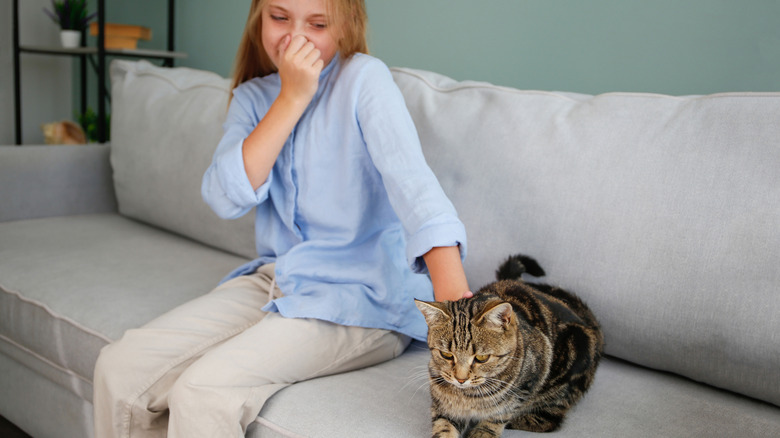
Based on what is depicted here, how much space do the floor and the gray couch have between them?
0.04m

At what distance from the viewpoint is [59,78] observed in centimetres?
351

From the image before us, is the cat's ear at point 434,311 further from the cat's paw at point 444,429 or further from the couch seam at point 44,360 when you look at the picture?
the couch seam at point 44,360

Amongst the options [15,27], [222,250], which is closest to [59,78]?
[15,27]

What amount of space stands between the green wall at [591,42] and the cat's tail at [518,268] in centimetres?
64

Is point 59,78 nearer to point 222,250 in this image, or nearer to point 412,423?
point 222,250

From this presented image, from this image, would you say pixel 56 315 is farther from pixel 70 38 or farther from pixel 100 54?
pixel 70 38

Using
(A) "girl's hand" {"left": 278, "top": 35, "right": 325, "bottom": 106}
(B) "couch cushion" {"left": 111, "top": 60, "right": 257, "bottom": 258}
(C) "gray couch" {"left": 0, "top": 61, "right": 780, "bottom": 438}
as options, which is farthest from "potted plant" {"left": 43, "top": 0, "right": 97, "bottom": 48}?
(A) "girl's hand" {"left": 278, "top": 35, "right": 325, "bottom": 106}

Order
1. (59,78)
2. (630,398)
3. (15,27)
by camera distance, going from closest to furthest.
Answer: (630,398) < (15,27) < (59,78)

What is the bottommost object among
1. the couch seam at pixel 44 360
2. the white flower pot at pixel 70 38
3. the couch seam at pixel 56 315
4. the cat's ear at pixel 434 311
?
the couch seam at pixel 44 360

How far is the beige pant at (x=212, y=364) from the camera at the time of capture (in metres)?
0.93

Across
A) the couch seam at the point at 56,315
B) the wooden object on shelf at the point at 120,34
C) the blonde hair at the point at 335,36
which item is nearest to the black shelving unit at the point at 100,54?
the wooden object on shelf at the point at 120,34

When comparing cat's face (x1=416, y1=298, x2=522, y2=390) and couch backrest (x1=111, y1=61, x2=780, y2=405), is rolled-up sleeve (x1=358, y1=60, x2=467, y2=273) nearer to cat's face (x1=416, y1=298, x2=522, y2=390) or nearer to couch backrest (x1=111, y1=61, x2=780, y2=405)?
cat's face (x1=416, y1=298, x2=522, y2=390)

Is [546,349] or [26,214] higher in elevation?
[546,349]

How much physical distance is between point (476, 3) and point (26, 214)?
1529 millimetres
